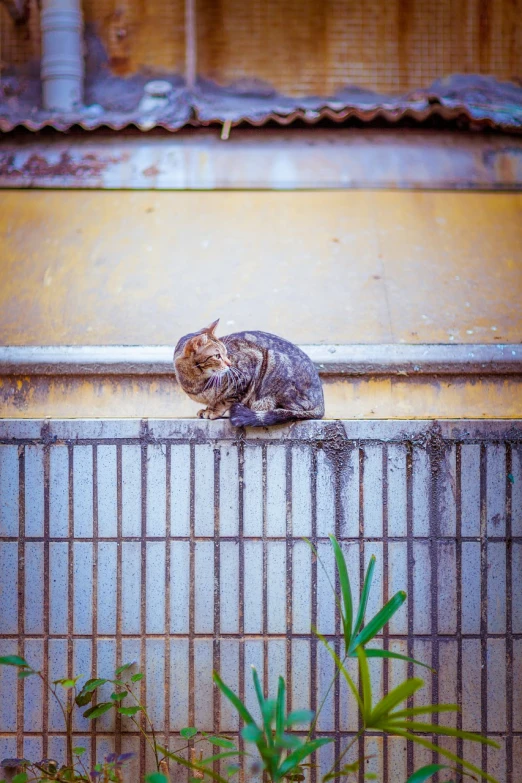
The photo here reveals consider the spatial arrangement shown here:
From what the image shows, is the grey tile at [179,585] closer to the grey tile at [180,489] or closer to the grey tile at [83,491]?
the grey tile at [180,489]

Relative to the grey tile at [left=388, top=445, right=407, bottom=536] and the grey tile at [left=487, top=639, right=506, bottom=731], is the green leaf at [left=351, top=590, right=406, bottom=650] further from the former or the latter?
the grey tile at [left=487, top=639, right=506, bottom=731]

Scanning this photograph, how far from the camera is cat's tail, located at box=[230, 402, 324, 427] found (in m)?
2.10

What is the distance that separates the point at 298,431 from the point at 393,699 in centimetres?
76

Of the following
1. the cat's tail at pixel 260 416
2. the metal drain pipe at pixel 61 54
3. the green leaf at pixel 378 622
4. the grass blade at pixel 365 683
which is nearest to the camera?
the grass blade at pixel 365 683

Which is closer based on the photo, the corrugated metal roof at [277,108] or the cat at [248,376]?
the cat at [248,376]

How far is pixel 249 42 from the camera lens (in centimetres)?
499

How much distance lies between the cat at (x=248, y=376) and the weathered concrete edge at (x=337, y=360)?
0.95 meters

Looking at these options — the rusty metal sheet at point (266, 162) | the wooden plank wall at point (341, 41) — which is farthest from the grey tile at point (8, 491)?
the wooden plank wall at point (341, 41)

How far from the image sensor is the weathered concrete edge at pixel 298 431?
1.98 meters

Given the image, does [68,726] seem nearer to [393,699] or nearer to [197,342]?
[393,699]

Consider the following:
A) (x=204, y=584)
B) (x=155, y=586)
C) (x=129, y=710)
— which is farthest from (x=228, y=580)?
(x=129, y=710)

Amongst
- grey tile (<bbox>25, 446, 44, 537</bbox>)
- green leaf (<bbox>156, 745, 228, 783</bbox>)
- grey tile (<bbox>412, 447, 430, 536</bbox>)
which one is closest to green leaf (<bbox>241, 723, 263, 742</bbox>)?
green leaf (<bbox>156, 745, 228, 783</bbox>)

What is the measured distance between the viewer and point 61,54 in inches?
188

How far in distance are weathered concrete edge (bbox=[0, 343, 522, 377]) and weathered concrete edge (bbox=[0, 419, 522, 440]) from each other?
1690 millimetres
